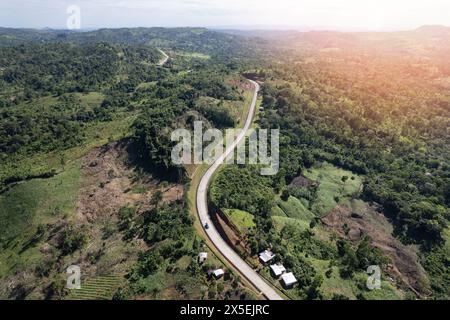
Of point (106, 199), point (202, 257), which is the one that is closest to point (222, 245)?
point (202, 257)

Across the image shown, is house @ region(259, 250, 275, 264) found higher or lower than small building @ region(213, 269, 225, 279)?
higher

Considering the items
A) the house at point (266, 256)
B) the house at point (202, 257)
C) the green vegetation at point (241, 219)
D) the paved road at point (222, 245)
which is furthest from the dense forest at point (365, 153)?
the house at point (202, 257)

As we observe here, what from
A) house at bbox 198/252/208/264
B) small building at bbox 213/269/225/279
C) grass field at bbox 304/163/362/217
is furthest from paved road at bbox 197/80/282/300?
grass field at bbox 304/163/362/217

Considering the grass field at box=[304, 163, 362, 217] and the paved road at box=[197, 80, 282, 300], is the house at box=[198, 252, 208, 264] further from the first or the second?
the grass field at box=[304, 163, 362, 217]

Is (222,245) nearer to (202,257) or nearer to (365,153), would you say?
(202,257)
